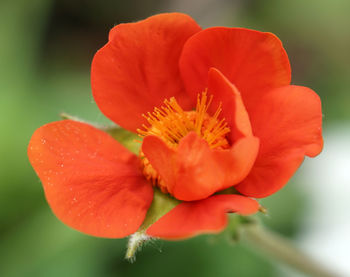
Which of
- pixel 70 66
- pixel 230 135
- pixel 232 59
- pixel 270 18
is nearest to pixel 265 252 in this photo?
pixel 230 135

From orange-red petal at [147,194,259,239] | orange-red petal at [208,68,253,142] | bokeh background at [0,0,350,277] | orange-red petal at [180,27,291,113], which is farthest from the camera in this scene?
bokeh background at [0,0,350,277]

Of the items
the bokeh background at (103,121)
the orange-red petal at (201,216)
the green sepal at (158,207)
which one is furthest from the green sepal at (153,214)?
the bokeh background at (103,121)

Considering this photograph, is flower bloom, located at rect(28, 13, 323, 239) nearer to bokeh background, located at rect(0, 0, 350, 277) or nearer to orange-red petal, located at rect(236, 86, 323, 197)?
orange-red petal, located at rect(236, 86, 323, 197)

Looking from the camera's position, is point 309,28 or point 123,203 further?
point 309,28

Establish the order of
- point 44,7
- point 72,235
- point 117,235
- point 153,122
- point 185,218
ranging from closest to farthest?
1. point 185,218
2. point 117,235
3. point 153,122
4. point 72,235
5. point 44,7

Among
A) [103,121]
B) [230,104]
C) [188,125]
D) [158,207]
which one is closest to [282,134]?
[230,104]

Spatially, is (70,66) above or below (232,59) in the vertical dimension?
below

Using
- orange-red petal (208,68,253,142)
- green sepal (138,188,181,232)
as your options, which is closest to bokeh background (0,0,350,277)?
green sepal (138,188,181,232)

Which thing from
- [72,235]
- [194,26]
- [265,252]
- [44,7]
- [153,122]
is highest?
[194,26]

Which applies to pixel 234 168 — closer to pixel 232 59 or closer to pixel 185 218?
pixel 185 218
